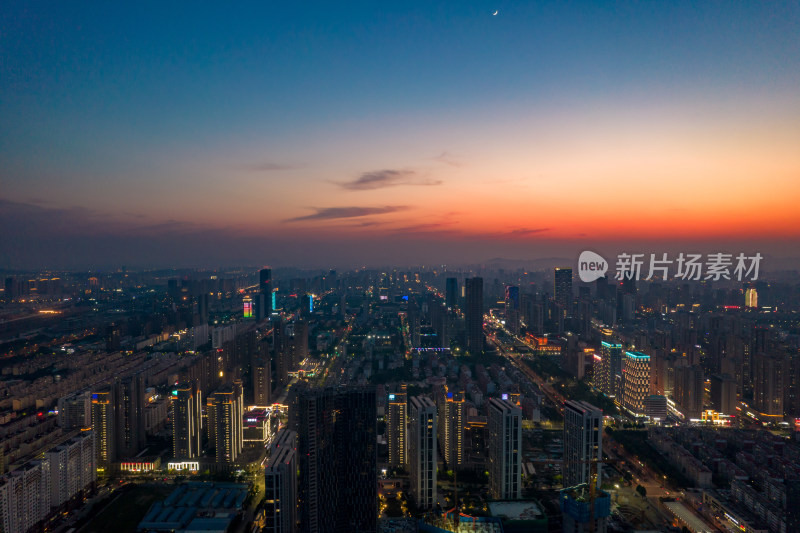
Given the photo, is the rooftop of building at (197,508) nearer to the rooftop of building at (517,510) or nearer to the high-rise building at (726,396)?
the rooftop of building at (517,510)

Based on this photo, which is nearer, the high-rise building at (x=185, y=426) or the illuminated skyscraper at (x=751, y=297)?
the high-rise building at (x=185, y=426)

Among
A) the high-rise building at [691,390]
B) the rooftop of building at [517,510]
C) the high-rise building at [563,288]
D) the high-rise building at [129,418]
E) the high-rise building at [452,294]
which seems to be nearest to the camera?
the rooftop of building at [517,510]

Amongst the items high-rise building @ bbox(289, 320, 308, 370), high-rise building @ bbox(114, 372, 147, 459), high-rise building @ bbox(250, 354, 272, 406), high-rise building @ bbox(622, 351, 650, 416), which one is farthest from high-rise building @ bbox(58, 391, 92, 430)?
high-rise building @ bbox(622, 351, 650, 416)

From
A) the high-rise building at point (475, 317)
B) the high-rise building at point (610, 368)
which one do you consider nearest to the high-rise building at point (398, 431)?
the high-rise building at point (610, 368)

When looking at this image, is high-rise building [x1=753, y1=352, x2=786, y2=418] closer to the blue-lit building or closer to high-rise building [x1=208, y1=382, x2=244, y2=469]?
the blue-lit building

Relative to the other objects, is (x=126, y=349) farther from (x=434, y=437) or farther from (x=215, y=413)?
(x=434, y=437)

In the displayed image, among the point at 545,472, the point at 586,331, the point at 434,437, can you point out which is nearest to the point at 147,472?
the point at 434,437

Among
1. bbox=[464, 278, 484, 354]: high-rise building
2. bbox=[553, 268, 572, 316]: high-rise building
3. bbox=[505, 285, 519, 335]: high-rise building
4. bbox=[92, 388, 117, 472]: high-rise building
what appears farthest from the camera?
bbox=[553, 268, 572, 316]: high-rise building
